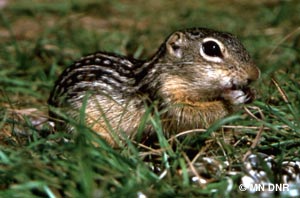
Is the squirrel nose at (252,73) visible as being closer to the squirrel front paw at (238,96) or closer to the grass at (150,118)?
the squirrel front paw at (238,96)

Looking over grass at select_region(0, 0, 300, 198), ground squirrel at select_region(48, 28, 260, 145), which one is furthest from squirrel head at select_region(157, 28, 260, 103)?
grass at select_region(0, 0, 300, 198)

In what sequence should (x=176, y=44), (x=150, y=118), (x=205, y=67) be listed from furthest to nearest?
(x=176, y=44)
(x=205, y=67)
(x=150, y=118)

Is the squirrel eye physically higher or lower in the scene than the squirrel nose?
higher

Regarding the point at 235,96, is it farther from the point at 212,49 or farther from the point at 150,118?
the point at 150,118

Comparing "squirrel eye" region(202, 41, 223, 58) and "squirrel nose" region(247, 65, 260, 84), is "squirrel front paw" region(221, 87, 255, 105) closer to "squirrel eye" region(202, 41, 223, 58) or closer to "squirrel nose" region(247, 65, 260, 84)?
"squirrel nose" region(247, 65, 260, 84)

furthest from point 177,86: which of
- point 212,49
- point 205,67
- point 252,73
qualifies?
point 252,73

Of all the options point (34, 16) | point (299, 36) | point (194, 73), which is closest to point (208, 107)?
point (194, 73)

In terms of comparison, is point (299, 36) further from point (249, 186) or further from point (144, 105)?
point (249, 186)
